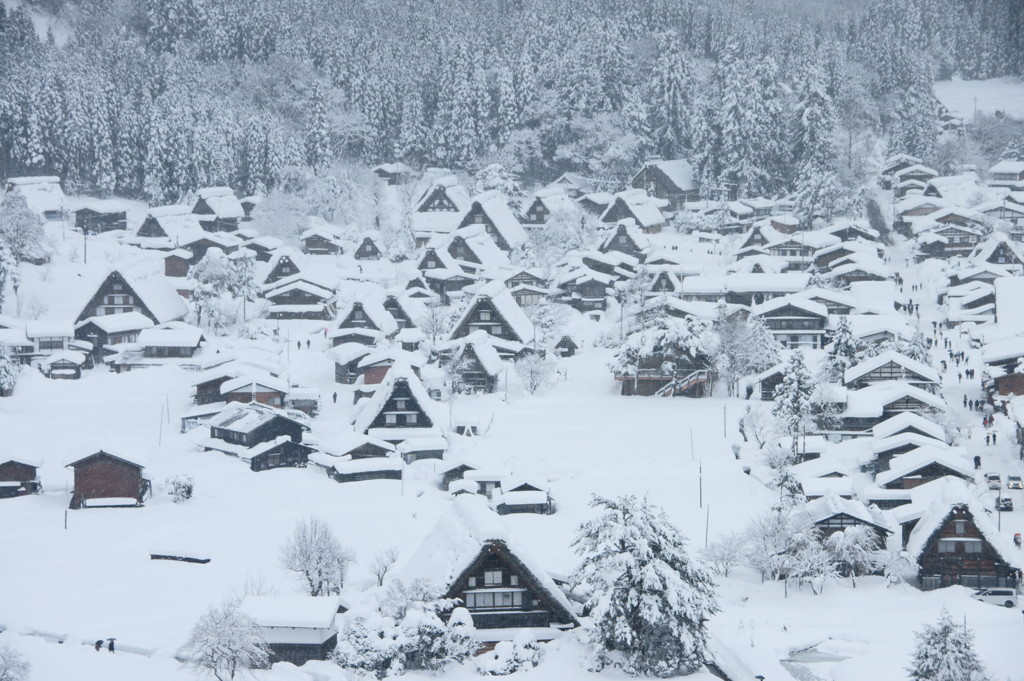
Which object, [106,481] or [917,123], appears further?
[917,123]

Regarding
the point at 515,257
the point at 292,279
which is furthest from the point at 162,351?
the point at 515,257

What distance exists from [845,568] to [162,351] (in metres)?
29.3

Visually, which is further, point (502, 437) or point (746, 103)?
point (746, 103)

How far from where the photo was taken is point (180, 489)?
120 feet

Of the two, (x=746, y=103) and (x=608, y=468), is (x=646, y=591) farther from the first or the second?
(x=746, y=103)

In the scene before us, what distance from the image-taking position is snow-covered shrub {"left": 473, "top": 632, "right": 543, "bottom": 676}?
22.7m

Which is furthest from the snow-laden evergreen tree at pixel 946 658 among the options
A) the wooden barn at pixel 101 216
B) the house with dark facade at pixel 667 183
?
the wooden barn at pixel 101 216

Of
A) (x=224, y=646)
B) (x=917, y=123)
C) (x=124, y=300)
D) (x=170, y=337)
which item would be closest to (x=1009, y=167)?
(x=917, y=123)

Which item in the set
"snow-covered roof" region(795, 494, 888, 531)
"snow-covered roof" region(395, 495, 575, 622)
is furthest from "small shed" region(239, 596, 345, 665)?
"snow-covered roof" region(795, 494, 888, 531)

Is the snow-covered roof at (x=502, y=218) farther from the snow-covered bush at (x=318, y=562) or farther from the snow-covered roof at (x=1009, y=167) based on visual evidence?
the snow-covered bush at (x=318, y=562)

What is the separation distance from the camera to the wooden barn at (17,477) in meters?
37.4

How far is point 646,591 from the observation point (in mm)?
22391

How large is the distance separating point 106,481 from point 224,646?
17064 millimetres

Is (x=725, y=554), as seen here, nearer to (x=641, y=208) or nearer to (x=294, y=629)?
(x=294, y=629)
